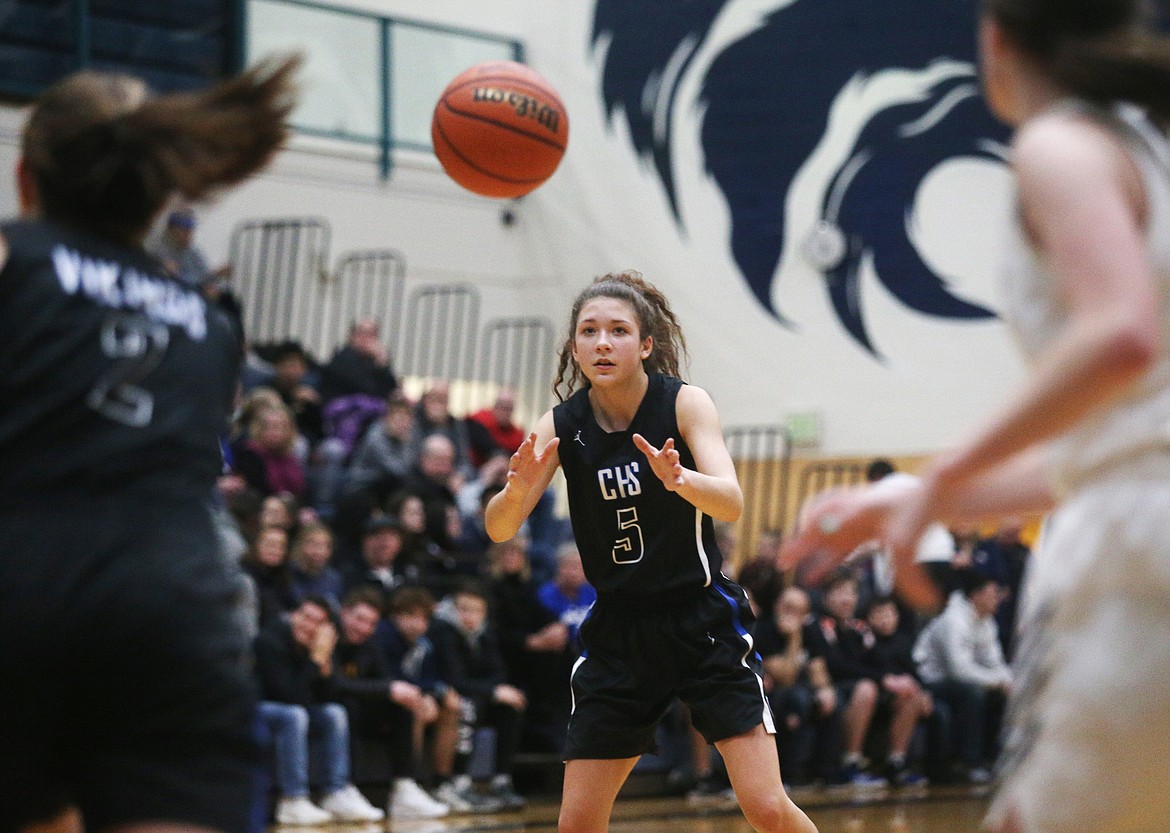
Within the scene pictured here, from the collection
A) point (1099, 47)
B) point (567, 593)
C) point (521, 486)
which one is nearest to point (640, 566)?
point (521, 486)

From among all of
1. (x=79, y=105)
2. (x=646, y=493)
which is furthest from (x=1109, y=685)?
(x=646, y=493)

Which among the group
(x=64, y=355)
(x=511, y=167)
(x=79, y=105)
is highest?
(x=511, y=167)

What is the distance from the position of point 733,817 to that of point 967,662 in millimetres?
2827

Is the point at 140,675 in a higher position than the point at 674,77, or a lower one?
lower

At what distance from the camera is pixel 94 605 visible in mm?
1993

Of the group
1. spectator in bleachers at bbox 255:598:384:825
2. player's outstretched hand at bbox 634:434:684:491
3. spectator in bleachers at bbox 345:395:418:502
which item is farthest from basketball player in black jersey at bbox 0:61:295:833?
spectator in bleachers at bbox 345:395:418:502

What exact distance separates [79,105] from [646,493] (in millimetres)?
2273

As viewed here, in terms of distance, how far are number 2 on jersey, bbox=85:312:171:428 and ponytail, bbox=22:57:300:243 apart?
0.18 metres

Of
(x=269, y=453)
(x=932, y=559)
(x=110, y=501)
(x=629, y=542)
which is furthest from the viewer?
(x=932, y=559)

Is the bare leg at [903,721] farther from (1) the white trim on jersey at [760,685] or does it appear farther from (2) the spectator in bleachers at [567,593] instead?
(1) the white trim on jersey at [760,685]

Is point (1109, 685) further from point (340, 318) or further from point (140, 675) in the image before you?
point (340, 318)

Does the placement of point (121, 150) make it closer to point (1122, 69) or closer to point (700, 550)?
point (1122, 69)

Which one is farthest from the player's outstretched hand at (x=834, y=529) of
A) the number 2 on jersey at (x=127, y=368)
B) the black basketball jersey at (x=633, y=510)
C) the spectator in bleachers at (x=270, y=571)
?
the spectator in bleachers at (x=270, y=571)

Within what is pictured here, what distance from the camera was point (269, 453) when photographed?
919cm
